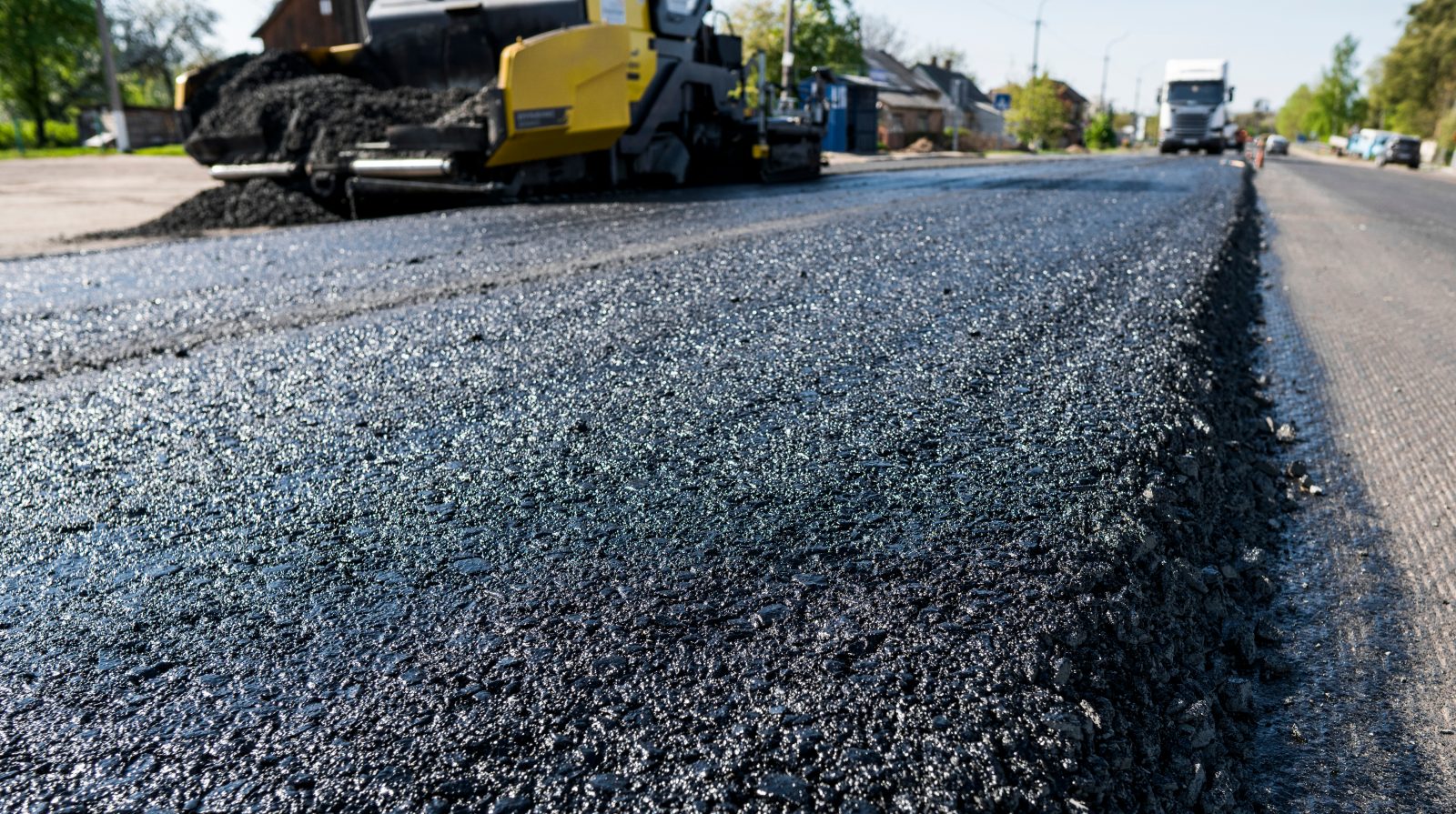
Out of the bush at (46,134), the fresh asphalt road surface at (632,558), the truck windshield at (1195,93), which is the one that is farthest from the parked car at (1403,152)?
the bush at (46,134)

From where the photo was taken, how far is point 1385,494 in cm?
258

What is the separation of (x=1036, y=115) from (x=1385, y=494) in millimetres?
59797

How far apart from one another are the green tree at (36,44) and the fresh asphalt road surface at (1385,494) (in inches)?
1792

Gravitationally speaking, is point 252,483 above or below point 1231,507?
above

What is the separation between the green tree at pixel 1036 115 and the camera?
56.8 metres

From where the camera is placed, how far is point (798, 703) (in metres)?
1.27

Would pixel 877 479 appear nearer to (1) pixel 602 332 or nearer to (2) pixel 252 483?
(2) pixel 252 483

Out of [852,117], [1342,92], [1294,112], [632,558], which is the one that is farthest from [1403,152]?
[1294,112]

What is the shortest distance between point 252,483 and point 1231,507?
242 cm

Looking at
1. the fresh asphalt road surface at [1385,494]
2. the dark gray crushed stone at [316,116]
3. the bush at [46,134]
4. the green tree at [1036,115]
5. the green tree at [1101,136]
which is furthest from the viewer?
the green tree at [1101,136]

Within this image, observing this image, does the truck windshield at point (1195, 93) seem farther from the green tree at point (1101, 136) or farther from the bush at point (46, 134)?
the bush at point (46, 134)

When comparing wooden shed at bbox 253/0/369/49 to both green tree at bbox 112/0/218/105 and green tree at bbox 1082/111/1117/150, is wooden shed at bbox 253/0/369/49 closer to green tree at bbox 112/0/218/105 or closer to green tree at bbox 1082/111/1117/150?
green tree at bbox 112/0/218/105

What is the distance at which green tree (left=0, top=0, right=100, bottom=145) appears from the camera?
3803 cm

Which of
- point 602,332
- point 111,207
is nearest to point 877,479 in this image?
point 602,332
